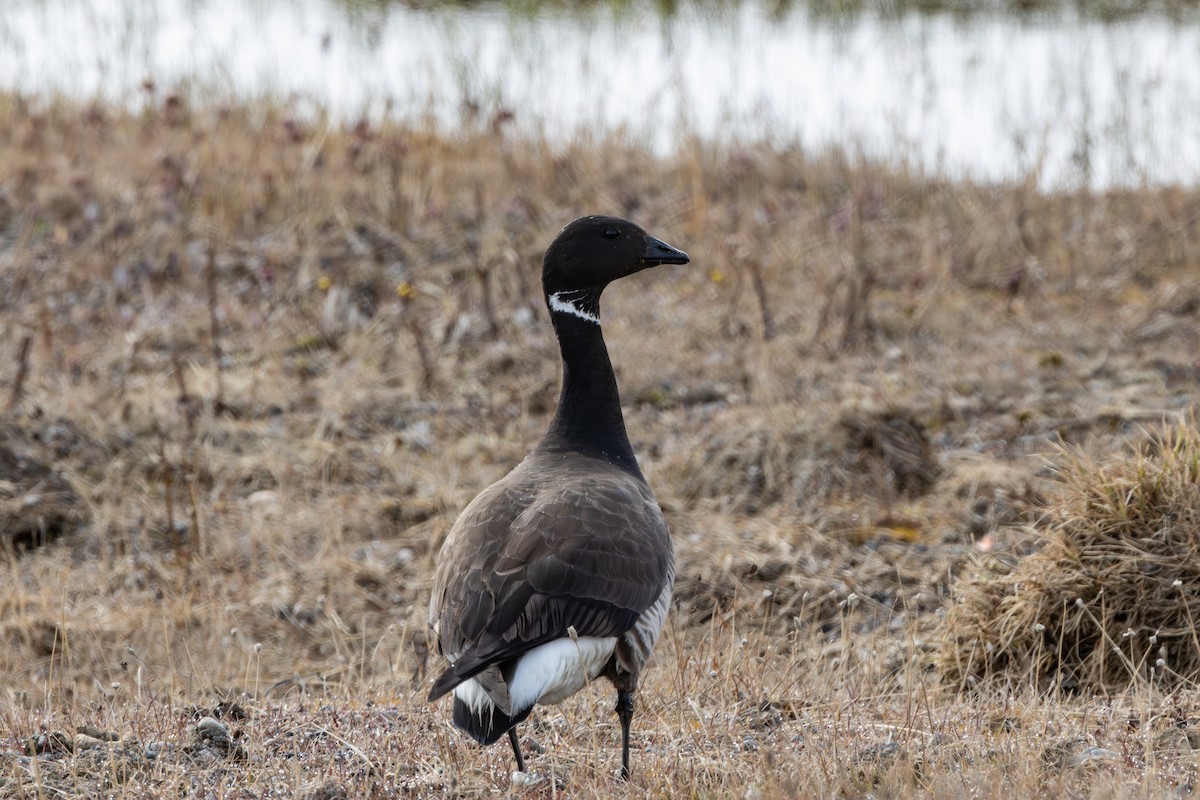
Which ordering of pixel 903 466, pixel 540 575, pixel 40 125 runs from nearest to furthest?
pixel 540 575, pixel 903 466, pixel 40 125

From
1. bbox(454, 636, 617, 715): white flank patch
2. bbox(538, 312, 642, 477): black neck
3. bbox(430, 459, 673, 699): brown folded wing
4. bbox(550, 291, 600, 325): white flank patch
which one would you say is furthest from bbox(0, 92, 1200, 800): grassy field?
bbox(550, 291, 600, 325): white flank patch

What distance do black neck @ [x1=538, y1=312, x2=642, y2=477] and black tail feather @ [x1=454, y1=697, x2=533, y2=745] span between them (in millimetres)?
1475

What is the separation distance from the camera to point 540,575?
4.59 m

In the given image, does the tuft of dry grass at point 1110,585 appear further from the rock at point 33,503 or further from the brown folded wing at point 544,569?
the rock at point 33,503

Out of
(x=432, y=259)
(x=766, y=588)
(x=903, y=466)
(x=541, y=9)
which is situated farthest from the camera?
(x=541, y=9)

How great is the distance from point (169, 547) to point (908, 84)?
915 cm

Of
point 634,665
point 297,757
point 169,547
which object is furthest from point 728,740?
point 169,547

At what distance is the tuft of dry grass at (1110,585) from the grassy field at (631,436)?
20 mm

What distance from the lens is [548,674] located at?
445cm

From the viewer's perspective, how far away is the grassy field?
4.81 meters

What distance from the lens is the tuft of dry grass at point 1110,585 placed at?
5.50 metres

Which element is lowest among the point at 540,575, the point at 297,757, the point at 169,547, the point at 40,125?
the point at 169,547

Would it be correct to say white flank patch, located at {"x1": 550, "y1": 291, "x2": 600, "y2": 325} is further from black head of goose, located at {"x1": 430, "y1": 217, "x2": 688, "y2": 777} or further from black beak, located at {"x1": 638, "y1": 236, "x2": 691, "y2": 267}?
black head of goose, located at {"x1": 430, "y1": 217, "x2": 688, "y2": 777}

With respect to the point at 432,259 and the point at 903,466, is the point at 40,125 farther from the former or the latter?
the point at 903,466
